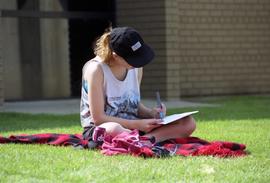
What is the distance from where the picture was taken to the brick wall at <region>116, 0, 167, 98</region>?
1287cm

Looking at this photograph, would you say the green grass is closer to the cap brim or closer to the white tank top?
the white tank top

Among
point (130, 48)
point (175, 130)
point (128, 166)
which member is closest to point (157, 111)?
point (175, 130)

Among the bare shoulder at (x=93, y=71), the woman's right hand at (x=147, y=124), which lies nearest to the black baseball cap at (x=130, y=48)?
the bare shoulder at (x=93, y=71)

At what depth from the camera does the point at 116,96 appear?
6.36 m

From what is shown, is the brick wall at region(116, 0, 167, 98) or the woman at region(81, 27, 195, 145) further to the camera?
the brick wall at region(116, 0, 167, 98)

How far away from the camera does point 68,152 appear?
19.8 ft

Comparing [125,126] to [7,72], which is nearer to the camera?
[125,126]

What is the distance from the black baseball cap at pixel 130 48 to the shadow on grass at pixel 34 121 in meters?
2.58

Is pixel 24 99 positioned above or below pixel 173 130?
below

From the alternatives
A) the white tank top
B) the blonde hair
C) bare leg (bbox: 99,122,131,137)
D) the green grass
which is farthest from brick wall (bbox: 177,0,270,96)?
bare leg (bbox: 99,122,131,137)

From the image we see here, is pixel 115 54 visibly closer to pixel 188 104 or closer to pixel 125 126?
pixel 125 126

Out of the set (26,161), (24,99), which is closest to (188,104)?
(24,99)

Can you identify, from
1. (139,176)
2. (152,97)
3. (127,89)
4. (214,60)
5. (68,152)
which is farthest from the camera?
(214,60)

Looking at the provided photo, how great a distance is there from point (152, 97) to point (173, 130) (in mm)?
6731
